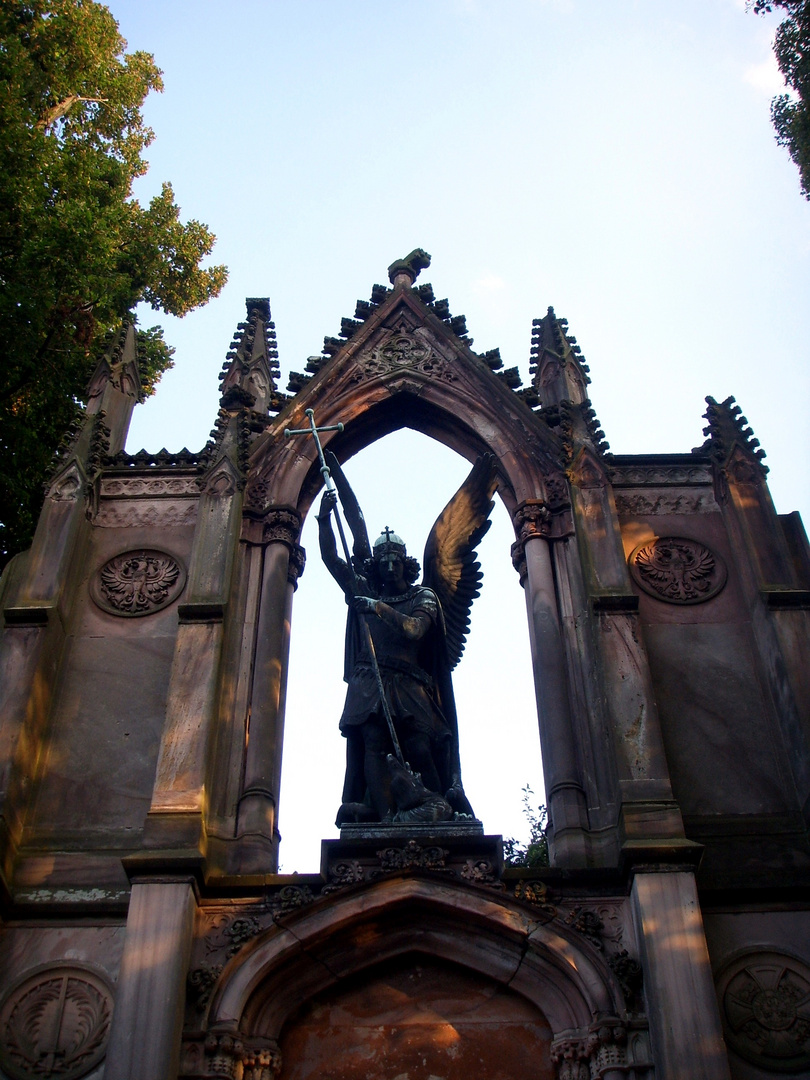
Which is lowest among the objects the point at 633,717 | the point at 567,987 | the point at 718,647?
the point at 567,987

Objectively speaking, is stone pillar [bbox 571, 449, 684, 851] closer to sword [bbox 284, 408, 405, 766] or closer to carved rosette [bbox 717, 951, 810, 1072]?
carved rosette [bbox 717, 951, 810, 1072]

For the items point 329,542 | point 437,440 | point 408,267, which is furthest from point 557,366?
point 329,542

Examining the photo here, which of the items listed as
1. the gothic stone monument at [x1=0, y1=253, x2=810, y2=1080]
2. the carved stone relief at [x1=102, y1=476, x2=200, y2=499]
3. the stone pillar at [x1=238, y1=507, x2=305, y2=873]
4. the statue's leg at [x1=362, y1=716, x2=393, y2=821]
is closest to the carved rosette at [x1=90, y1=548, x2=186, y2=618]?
the gothic stone monument at [x1=0, y1=253, x2=810, y2=1080]

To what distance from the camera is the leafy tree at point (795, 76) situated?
706 inches

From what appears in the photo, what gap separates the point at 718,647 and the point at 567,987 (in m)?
3.91

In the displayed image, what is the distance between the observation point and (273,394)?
579 inches

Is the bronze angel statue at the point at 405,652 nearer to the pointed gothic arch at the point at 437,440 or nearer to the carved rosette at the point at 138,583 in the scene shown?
the pointed gothic arch at the point at 437,440

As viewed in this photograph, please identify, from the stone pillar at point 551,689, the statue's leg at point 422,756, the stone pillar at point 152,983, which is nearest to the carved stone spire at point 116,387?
the stone pillar at point 551,689

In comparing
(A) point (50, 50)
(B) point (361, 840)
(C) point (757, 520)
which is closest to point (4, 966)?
(B) point (361, 840)

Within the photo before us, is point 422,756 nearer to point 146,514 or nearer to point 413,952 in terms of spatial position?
point 413,952

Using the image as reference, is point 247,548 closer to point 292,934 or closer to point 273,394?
point 273,394

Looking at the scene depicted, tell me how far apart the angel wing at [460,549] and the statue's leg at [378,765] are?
156cm

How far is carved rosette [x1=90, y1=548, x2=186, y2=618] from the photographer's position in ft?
40.7

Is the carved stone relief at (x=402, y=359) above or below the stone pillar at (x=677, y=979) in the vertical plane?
above
